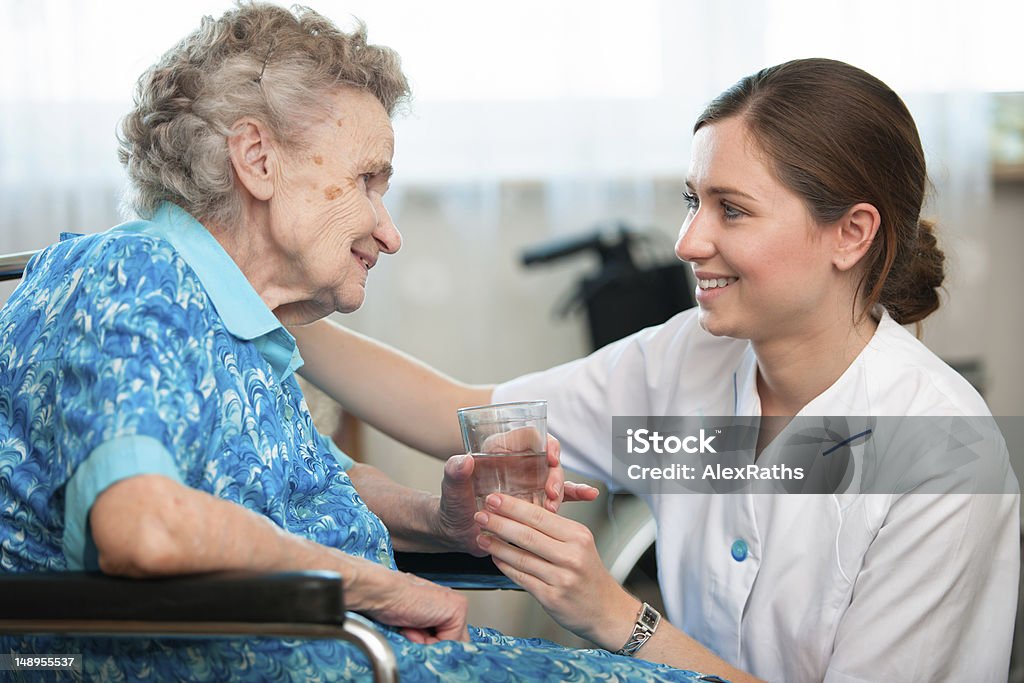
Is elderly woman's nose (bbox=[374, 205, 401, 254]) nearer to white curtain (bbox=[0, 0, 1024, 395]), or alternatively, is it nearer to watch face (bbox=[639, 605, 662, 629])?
watch face (bbox=[639, 605, 662, 629])

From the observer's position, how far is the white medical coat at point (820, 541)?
133 cm

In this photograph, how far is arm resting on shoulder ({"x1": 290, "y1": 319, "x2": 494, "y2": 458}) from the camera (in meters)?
1.69

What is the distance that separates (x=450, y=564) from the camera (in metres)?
1.49

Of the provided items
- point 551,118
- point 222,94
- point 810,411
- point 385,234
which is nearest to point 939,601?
point 810,411

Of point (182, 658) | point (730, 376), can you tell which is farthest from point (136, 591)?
point (730, 376)

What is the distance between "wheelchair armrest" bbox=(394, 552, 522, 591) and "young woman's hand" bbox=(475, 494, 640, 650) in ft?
0.64

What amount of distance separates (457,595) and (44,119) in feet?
6.71

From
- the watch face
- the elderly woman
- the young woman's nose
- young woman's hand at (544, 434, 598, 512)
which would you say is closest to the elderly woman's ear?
the elderly woman

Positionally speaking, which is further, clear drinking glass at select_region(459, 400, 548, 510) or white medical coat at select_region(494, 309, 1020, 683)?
white medical coat at select_region(494, 309, 1020, 683)

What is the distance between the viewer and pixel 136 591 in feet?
2.94

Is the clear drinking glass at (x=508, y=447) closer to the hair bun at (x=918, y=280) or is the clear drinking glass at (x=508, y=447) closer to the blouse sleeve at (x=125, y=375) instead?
the blouse sleeve at (x=125, y=375)

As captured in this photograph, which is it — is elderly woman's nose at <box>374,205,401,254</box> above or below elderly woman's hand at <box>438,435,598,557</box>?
above

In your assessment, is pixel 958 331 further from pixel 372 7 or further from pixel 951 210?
pixel 372 7

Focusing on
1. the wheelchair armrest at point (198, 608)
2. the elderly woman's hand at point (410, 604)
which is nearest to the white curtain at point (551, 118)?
the elderly woman's hand at point (410, 604)
